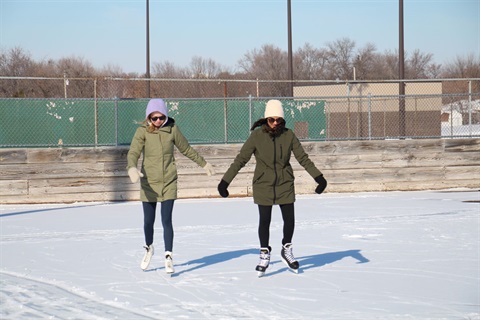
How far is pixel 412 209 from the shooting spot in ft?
47.4

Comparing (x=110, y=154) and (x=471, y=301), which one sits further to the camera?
(x=110, y=154)

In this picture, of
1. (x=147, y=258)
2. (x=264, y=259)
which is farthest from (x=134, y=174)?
(x=264, y=259)

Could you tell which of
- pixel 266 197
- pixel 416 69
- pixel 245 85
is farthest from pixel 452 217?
pixel 416 69

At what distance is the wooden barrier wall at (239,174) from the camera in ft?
54.3

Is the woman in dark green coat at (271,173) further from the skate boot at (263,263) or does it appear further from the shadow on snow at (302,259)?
the shadow on snow at (302,259)

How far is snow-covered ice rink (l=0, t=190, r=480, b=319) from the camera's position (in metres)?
6.68

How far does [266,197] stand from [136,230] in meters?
4.45

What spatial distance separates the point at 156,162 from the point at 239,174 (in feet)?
29.8

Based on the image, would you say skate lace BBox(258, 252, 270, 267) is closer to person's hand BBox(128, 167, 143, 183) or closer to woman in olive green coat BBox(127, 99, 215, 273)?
woman in olive green coat BBox(127, 99, 215, 273)

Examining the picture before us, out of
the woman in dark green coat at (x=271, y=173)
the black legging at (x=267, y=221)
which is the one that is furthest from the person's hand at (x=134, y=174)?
the black legging at (x=267, y=221)

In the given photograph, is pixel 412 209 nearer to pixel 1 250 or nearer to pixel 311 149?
pixel 311 149

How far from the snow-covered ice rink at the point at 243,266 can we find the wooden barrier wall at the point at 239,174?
1.85 m

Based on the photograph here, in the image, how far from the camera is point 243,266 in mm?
8766

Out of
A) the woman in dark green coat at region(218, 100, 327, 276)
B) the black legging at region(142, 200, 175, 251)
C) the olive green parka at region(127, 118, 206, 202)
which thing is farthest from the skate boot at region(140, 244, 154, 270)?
the woman in dark green coat at region(218, 100, 327, 276)
